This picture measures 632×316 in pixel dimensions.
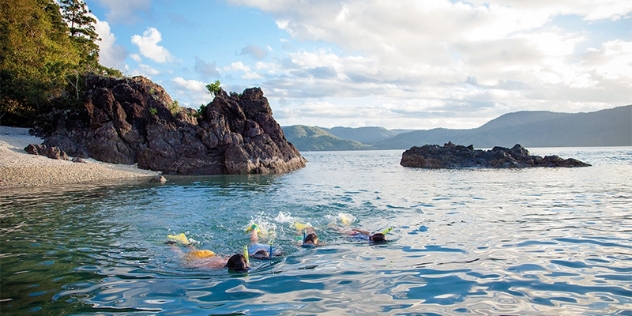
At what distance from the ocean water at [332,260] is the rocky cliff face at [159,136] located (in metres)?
22.2

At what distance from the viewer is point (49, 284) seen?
7.10 m

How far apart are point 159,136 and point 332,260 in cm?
3643

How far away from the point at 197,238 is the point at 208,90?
41958 millimetres

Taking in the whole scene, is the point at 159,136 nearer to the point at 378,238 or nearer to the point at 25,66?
the point at 25,66

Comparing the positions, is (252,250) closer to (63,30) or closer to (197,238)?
(197,238)

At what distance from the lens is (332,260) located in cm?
869

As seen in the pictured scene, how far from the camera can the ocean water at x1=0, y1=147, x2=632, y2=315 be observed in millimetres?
6055

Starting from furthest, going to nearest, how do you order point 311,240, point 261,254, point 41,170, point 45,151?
point 45,151 < point 41,170 < point 311,240 < point 261,254

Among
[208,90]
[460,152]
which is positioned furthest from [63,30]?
[460,152]

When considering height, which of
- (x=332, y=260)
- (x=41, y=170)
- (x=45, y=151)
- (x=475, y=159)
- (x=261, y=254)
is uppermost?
(x=45, y=151)

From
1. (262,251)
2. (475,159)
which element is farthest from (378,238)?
(475,159)

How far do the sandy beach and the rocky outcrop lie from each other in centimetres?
3106

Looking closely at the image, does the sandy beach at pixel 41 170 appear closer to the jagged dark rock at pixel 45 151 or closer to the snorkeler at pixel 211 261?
the jagged dark rock at pixel 45 151

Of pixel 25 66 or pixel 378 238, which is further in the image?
pixel 25 66
